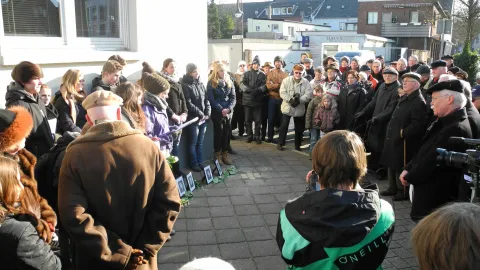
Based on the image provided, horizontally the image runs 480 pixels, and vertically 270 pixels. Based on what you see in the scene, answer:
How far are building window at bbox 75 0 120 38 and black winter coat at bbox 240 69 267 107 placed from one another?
377cm

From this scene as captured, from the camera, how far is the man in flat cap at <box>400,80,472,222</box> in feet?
12.8

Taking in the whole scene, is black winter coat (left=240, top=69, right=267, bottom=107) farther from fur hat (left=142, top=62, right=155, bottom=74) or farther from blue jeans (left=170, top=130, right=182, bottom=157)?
fur hat (left=142, top=62, right=155, bottom=74)

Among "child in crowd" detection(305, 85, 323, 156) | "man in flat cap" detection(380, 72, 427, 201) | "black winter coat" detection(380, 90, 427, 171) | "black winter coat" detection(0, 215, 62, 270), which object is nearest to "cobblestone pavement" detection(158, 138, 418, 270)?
"man in flat cap" detection(380, 72, 427, 201)

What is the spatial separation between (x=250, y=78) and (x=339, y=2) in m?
71.0

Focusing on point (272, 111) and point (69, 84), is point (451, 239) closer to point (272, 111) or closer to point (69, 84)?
point (69, 84)

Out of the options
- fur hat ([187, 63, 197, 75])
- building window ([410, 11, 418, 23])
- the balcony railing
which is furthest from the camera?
building window ([410, 11, 418, 23])

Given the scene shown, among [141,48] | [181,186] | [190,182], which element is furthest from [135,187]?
[141,48]

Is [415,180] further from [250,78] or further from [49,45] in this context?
[250,78]

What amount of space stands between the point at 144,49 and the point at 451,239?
5626 millimetres

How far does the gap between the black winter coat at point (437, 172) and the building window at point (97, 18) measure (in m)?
4.45

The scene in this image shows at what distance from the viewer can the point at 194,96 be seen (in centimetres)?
693

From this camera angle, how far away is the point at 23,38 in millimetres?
4512

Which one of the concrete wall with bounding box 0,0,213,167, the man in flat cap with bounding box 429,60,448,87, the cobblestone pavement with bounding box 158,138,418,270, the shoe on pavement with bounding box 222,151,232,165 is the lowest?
the cobblestone pavement with bounding box 158,138,418,270

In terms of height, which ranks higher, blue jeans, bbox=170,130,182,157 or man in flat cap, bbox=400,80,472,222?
man in flat cap, bbox=400,80,472,222
